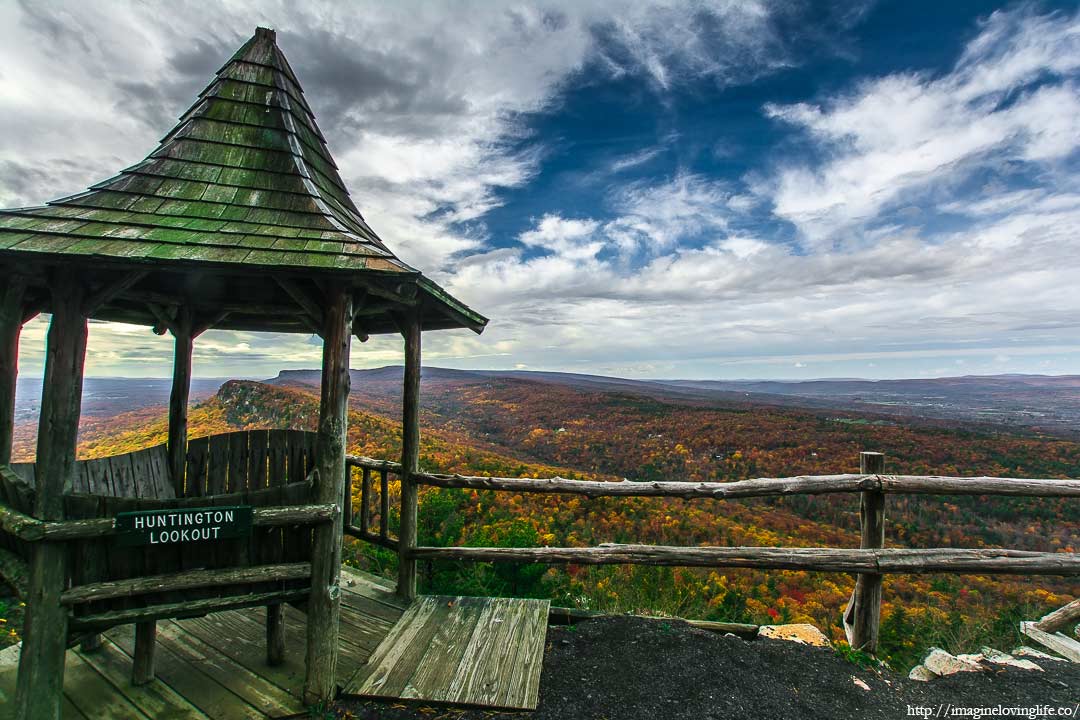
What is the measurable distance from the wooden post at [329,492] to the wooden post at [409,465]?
1.34 m

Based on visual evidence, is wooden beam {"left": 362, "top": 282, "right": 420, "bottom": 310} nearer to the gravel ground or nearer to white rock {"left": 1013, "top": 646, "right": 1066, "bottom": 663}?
the gravel ground

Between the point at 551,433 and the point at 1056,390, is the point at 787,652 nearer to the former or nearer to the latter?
the point at 551,433

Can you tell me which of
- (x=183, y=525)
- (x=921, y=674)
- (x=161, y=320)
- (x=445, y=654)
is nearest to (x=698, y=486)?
(x=921, y=674)

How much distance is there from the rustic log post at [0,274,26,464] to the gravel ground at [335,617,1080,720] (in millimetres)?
3253

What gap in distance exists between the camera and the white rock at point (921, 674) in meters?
3.91

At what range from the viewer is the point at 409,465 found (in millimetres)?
5117

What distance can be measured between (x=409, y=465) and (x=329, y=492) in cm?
158

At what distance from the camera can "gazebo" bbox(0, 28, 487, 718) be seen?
2.97 metres

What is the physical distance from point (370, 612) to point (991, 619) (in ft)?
21.0

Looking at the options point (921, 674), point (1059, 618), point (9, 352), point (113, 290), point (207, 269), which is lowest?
point (921, 674)

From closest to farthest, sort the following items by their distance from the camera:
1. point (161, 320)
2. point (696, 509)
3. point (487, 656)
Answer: point (487, 656) < point (161, 320) < point (696, 509)

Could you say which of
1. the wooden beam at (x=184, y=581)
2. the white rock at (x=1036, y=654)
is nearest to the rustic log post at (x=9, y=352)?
the wooden beam at (x=184, y=581)

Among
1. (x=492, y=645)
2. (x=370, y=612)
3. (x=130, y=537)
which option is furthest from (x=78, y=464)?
(x=492, y=645)

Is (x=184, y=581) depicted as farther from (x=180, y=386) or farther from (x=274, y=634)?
(x=180, y=386)
